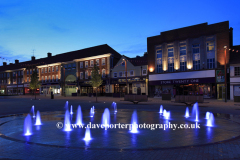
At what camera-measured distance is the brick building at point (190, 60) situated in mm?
32938

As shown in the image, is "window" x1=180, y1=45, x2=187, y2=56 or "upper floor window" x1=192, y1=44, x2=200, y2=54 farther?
"window" x1=180, y1=45, x2=187, y2=56

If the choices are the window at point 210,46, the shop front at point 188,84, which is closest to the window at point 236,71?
the shop front at point 188,84

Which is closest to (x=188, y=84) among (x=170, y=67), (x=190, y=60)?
(x=190, y=60)

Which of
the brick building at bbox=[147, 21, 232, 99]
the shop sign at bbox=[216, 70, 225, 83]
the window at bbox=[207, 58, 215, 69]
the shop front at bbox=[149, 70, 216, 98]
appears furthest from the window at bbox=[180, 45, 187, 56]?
the shop sign at bbox=[216, 70, 225, 83]

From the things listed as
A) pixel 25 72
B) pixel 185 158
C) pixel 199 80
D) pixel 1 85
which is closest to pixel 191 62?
pixel 199 80

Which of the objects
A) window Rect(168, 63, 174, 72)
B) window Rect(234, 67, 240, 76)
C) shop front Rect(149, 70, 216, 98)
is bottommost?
shop front Rect(149, 70, 216, 98)

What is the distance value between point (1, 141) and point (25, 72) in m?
76.4

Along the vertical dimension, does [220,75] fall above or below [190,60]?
below

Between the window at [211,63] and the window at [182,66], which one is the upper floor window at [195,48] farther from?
the window at [182,66]

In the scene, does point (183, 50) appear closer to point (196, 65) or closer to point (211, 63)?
point (196, 65)

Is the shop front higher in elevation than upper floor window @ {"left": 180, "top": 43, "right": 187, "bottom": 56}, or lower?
lower

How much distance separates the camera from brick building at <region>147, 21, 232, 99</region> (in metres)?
32.9

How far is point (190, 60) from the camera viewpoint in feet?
117

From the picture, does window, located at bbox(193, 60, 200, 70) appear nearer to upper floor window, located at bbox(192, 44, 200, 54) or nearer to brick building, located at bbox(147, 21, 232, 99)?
brick building, located at bbox(147, 21, 232, 99)
